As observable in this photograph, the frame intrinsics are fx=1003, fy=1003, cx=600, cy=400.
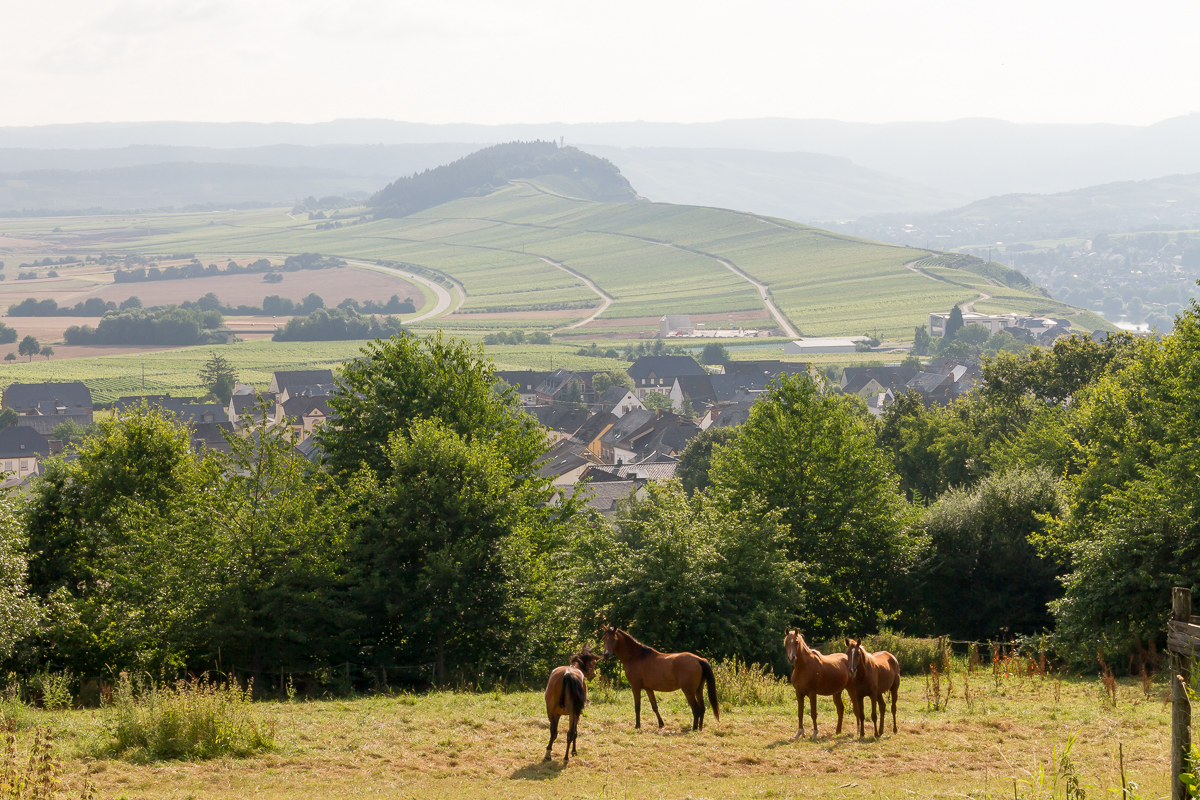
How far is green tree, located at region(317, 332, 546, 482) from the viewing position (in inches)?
1054

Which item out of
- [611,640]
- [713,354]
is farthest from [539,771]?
[713,354]

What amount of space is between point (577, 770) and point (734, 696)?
474 cm

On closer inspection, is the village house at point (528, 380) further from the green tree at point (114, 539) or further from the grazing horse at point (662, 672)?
the grazing horse at point (662, 672)

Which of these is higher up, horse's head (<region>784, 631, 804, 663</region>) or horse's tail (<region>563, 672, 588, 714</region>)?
horse's head (<region>784, 631, 804, 663</region>)

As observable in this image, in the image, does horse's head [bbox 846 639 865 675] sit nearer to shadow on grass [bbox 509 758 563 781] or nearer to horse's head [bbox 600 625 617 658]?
horse's head [bbox 600 625 617 658]

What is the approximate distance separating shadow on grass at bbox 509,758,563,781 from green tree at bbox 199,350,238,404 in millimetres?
139401

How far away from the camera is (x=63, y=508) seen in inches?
1052

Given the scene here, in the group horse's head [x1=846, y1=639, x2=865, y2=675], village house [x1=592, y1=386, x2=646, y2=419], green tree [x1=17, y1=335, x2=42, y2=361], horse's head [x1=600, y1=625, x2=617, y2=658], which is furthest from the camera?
green tree [x1=17, y1=335, x2=42, y2=361]

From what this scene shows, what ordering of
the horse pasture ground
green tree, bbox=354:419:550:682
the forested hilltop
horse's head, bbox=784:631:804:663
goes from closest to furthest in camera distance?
1. the horse pasture ground
2. horse's head, bbox=784:631:804:663
3. the forested hilltop
4. green tree, bbox=354:419:550:682

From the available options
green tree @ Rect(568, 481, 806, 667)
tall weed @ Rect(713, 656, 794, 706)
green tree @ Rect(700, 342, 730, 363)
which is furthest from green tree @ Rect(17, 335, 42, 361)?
tall weed @ Rect(713, 656, 794, 706)

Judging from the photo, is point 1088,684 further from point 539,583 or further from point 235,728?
point 235,728

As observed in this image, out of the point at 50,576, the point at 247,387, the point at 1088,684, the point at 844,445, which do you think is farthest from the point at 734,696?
the point at 247,387

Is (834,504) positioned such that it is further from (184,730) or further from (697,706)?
(184,730)

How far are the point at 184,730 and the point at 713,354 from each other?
161 m
